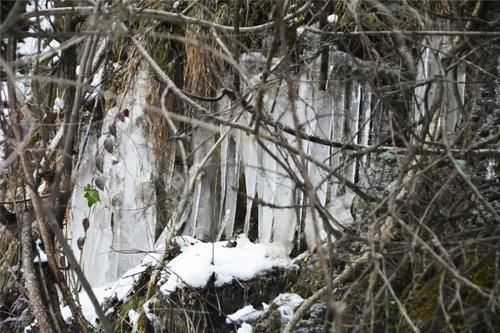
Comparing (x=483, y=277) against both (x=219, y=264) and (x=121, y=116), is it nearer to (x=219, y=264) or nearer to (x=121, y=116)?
(x=219, y=264)

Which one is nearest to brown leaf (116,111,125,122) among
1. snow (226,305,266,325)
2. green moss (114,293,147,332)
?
green moss (114,293,147,332)

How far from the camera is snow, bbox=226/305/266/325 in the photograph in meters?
4.00

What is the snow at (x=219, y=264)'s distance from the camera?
164 inches

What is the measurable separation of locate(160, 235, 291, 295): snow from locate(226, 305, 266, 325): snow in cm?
17

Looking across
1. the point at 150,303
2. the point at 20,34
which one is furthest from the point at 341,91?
the point at 20,34

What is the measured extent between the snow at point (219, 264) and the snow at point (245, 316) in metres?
0.17

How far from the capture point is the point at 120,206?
4895 millimetres

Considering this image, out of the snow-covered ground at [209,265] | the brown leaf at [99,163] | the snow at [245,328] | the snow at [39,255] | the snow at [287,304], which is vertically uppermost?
the brown leaf at [99,163]

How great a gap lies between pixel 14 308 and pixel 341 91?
6.15ft

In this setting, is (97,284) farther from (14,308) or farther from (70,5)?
(70,5)

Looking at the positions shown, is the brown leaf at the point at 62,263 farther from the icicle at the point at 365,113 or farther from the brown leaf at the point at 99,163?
the icicle at the point at 365,113

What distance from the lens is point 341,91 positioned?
13.6 feet

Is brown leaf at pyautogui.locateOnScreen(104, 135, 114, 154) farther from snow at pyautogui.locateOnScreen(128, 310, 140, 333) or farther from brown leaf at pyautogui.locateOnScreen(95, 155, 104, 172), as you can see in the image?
snow at pyautogui.locateOnScreen(128, 310, 140, 333)

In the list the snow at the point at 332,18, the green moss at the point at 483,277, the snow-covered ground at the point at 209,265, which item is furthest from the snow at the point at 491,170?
the snow-covered ground at the point at 209,265
